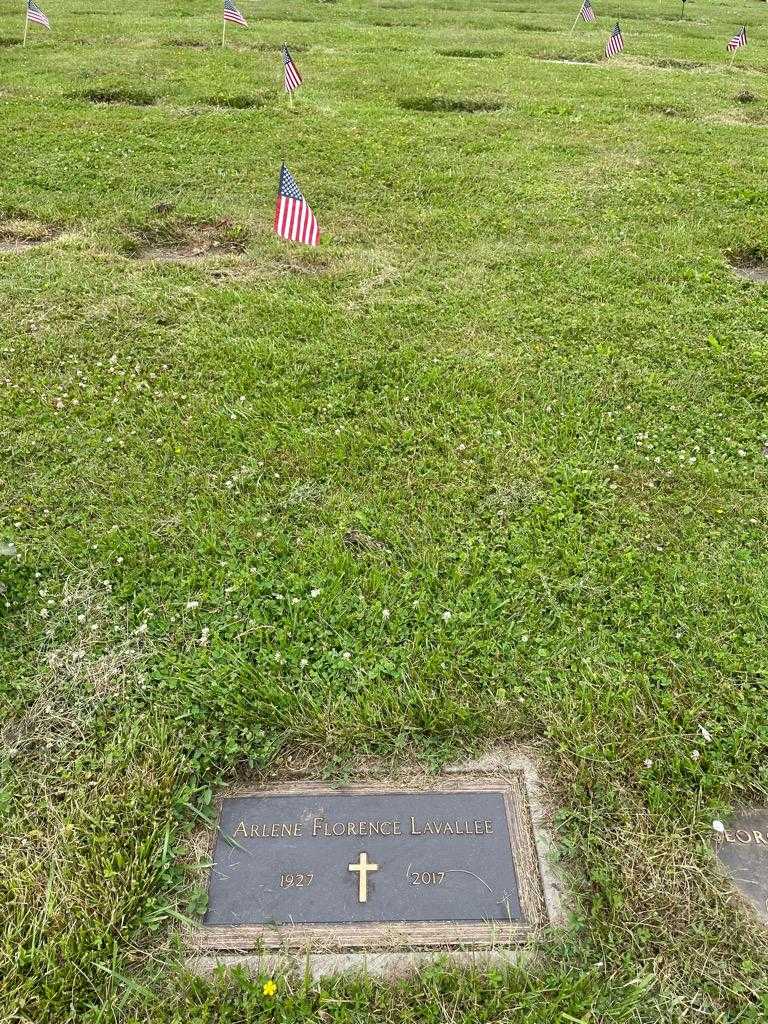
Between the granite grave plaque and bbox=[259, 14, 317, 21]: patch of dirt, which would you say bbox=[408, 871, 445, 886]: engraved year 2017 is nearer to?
the granite grave plaque

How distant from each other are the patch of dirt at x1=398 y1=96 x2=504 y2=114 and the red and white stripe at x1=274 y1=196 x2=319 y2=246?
6353 mm

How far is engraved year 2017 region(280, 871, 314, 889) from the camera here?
2.59 m

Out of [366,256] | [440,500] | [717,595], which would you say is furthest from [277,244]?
[717,595]

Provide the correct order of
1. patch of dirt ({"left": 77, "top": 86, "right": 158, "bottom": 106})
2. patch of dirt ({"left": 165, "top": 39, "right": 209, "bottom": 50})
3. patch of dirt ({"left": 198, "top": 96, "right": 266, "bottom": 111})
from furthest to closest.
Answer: patch of dirt ({"left": 165, "top": 39, "right": 209, "bottom": 50})
patch of dirt ({"left": 77, "top": 86, "right": 158, "bottom": 106})
patch of dirt ({"left": 198, "top": 96, "right": 266, "bottom": 111})

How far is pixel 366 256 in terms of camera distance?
21.7 feet

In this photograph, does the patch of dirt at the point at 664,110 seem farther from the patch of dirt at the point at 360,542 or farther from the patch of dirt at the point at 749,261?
the patch of dirt at the point at 360,542

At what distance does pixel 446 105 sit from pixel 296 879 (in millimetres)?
11997

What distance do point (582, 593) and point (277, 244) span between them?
497 cm

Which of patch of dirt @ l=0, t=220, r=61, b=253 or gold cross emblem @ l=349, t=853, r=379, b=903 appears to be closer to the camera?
gold cross emblem @ l=349, t=853, r=379, b=903

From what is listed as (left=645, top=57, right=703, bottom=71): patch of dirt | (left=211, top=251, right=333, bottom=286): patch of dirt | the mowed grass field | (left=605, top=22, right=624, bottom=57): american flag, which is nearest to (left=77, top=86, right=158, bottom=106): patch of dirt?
the mowed grass field

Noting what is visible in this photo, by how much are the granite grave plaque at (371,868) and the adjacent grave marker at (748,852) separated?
773mm

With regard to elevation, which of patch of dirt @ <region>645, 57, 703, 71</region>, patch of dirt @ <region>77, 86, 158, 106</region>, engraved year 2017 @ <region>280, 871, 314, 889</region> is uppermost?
patch of dirt @ <region>645, 57, 703, 71</region>

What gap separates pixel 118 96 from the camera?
11.2 meters

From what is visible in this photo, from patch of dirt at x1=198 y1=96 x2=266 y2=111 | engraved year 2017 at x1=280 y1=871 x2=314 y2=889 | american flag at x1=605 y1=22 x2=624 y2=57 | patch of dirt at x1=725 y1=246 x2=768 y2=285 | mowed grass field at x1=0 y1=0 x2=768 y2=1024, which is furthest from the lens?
american flag at x1=605 y1=22 x2=624 y2=57
